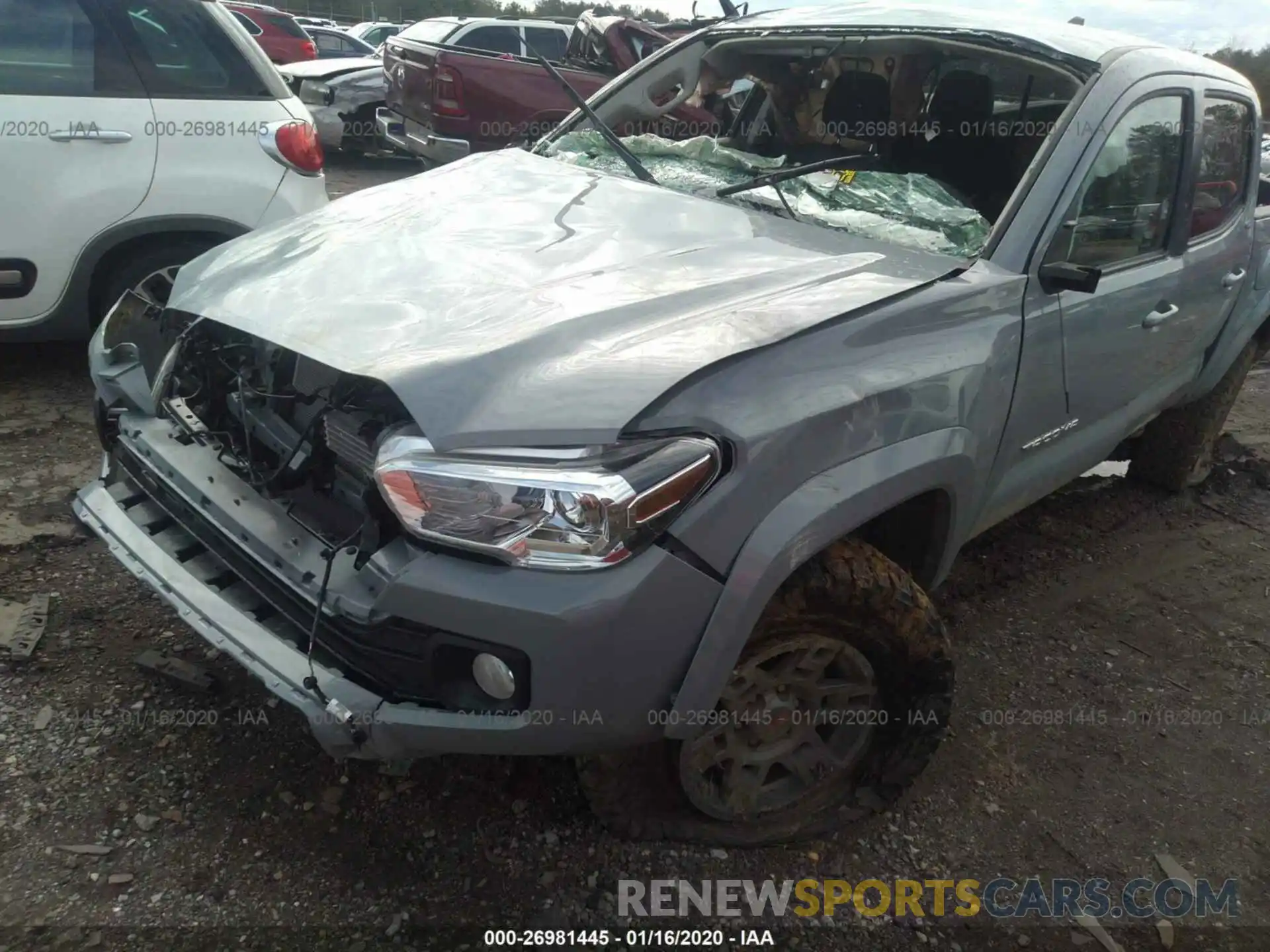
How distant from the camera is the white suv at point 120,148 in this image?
3.74 m

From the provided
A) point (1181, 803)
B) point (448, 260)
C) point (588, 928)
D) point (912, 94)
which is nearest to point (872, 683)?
point (588, 928)

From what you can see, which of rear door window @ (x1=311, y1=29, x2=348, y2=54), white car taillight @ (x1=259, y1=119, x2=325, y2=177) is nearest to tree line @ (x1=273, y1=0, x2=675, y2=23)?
rear door window @ (x1=311, y1=29, x2=348, y2=54)

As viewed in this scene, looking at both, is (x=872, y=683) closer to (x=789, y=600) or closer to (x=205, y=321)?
(x=789, y=600)

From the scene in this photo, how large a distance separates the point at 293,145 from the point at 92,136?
80 centimetres

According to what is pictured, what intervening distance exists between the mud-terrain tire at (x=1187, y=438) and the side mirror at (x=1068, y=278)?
75.7 inches

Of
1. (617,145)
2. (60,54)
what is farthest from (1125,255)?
(60,54)

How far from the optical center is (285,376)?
7.44 ft

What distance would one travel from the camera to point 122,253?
4.02 metres

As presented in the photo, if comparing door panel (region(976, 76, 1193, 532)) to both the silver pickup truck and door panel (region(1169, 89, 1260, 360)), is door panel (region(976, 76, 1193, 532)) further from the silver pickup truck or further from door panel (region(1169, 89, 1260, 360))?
door panel (region(1169, 89, 1260, 360))

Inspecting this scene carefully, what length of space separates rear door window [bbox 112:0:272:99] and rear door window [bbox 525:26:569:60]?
7.11 meters

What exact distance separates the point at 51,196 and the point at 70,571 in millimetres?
1702

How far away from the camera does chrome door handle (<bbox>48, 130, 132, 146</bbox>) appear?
3762 mm

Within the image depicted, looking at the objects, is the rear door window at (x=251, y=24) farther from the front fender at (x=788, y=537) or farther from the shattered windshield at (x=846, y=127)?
the front fender at (x=788, y=537)

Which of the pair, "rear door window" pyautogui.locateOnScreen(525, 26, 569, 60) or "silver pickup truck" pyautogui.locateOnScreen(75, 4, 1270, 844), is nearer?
"silver pickup truck" pyautogui.locateOnScreen(75, 4, 1270, 844)
